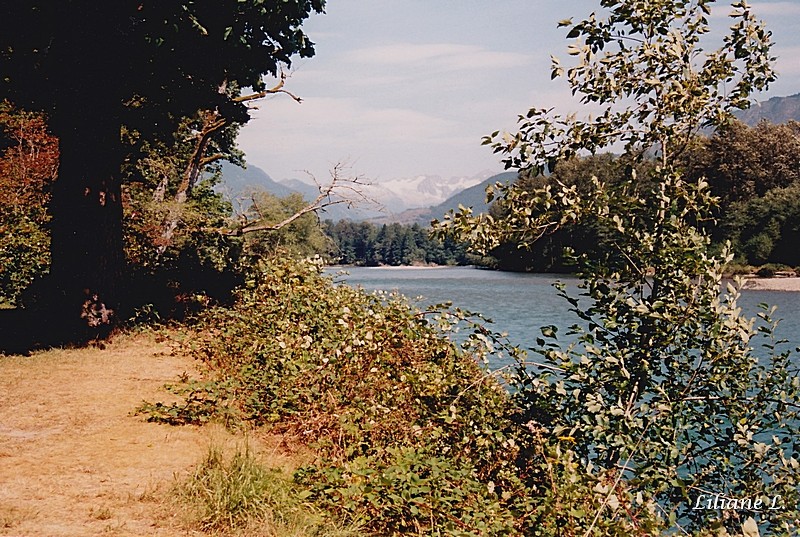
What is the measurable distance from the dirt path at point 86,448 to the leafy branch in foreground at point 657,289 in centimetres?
382

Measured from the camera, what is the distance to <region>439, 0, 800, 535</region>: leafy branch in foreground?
19.2 ft

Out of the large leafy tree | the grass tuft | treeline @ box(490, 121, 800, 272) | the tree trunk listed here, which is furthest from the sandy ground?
the grass tuft

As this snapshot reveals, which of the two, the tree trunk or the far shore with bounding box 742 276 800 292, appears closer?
the tree trunk

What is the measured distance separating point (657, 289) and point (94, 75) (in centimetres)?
1136

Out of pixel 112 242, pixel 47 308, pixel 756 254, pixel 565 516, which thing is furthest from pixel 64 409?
pixel 756 254

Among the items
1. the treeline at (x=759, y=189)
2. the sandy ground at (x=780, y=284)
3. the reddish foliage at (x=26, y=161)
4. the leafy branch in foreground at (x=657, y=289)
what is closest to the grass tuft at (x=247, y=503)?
the leafy branch in foreground at (x=657, y=289)

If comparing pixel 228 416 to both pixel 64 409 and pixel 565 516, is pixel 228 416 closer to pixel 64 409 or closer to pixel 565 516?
pixel 64 409

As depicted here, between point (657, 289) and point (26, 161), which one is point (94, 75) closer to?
point (26, 161)

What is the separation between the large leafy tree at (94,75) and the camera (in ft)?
40.0

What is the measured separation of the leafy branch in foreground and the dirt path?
382cm

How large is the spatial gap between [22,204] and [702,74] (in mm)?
17826

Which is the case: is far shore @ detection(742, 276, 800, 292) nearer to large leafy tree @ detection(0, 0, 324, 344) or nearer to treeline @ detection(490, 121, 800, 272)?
treeline @ detection(490, 121, 800, 272)

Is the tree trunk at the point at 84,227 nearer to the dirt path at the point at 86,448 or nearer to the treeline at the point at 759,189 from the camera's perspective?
the dirt path at the point at 86,448

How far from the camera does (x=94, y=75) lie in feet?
40.7
